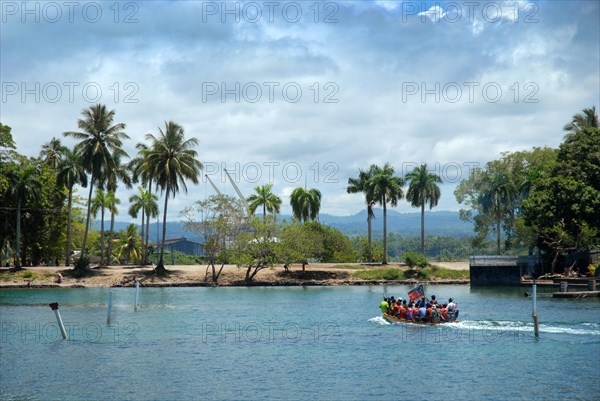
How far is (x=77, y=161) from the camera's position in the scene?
97.3m

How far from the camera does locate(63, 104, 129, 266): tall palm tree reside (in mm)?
95312

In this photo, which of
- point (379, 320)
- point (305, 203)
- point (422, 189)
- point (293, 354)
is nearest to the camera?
point (293, 354)

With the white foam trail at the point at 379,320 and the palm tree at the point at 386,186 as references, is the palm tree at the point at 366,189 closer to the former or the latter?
the palm tree at the point at 386,186

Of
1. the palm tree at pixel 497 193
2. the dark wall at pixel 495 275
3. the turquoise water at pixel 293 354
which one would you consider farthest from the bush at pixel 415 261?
the turquoise water at pixel 293 354

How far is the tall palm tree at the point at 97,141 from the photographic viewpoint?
95312 mm

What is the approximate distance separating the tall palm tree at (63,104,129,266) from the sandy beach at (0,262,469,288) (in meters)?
13.0

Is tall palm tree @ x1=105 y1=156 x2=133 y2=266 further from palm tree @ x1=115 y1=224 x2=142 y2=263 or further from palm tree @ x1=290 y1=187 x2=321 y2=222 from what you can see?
palm tree @ x1=290 y1=187 x2=321 y2=222

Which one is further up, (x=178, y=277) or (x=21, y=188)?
(x=21, y=188)

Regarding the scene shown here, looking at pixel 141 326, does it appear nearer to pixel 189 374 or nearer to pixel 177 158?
pixel 189 374

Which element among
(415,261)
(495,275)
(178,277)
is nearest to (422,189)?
(415,261)

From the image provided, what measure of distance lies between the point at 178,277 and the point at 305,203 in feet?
124

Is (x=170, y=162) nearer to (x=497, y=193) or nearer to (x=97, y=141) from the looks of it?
(x=97, y=141)

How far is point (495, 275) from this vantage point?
94.5 meters

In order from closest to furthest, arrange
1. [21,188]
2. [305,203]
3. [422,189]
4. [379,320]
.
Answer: [379,320]
[21,188]
[422,189]
[305,203]
